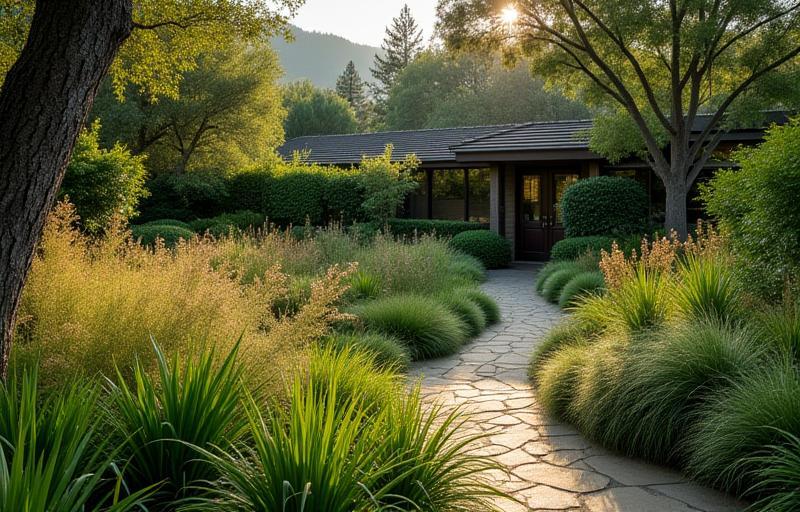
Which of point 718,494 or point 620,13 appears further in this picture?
point 620,13

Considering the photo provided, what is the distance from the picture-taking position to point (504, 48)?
48.7 feet

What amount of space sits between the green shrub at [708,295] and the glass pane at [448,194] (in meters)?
16.8

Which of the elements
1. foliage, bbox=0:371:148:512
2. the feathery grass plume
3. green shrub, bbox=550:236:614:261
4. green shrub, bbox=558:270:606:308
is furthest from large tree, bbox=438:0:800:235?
foliage, bbox=0:371:148:512

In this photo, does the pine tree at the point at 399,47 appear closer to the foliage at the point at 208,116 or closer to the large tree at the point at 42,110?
the foliage at the point at 208,116

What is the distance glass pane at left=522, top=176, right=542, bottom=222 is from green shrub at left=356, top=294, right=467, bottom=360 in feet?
38.6

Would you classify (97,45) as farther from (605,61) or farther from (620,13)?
(605,61)

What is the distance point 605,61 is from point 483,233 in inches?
214

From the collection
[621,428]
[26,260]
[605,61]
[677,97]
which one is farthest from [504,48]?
[26,260]

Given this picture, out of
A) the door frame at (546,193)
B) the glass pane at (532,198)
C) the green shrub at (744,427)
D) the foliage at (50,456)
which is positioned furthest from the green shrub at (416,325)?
the glass pane at (532,198)

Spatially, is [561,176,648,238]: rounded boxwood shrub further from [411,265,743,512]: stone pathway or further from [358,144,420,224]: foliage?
[411,265,743,512]: stone pathway

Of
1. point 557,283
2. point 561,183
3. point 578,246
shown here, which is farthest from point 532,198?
point 557,283

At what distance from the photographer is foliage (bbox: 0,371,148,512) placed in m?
1.93

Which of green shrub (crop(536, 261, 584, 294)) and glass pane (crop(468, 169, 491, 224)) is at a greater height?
glass pane (crop(468, 169, 491, 224))

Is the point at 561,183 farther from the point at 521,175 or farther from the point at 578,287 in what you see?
the point at 578,287
